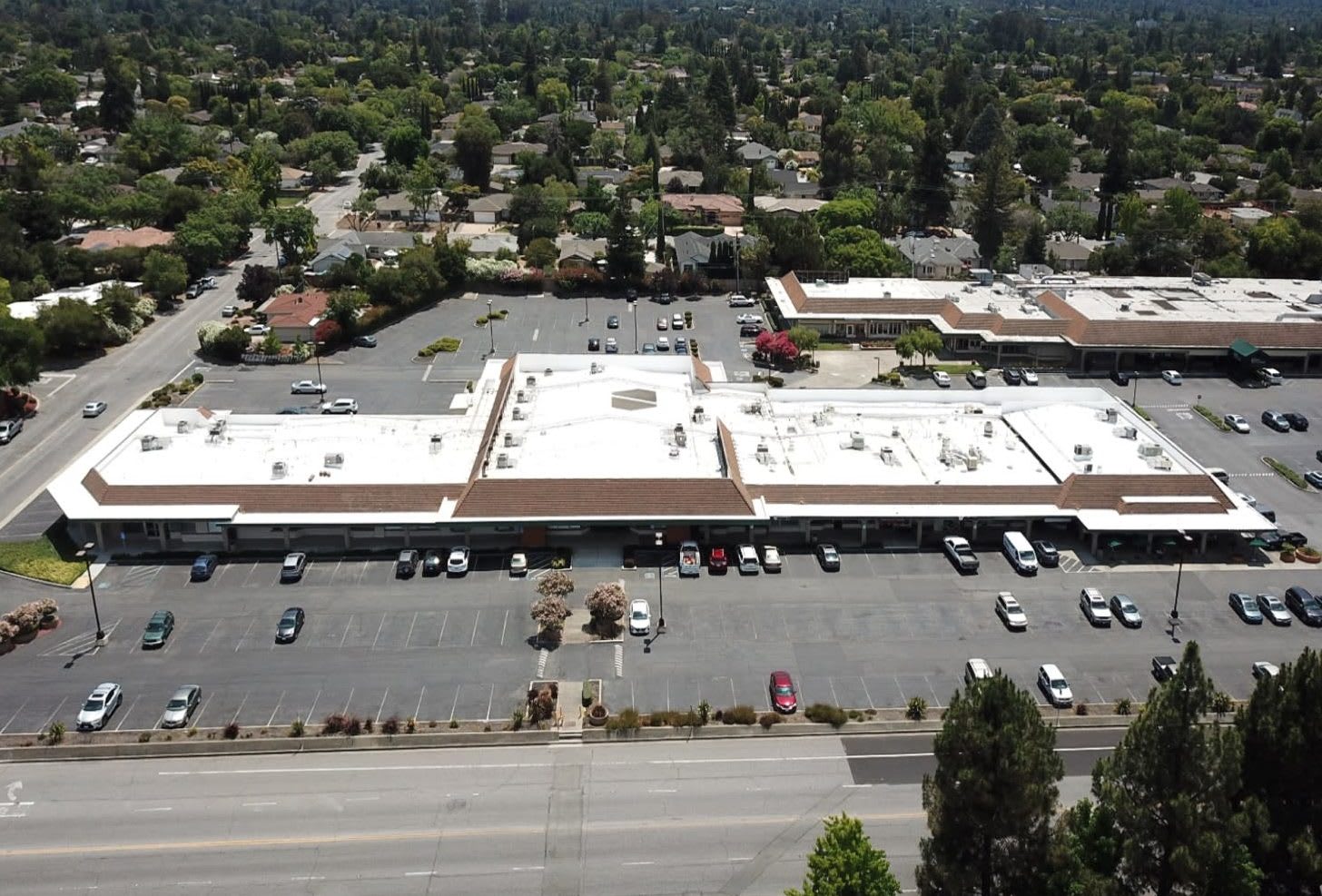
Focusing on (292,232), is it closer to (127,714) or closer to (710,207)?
(710,207)

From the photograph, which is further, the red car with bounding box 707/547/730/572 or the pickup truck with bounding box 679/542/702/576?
the red car with bounding box 707/547/730/572

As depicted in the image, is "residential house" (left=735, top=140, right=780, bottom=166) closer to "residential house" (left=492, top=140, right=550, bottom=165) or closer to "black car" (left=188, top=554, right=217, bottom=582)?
"residential house" (left=492, top=140, right=550, bottom=165)

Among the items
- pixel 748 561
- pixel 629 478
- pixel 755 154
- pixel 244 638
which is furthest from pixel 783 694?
pixel 755 154

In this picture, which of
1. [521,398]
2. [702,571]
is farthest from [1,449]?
[702,571]

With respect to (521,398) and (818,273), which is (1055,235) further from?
(521,398)

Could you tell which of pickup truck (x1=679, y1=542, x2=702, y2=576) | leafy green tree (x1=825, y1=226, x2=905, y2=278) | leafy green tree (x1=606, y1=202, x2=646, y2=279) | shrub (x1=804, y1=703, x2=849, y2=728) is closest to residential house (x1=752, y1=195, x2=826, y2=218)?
leafy green tree (x1=825, y1=226, x2=905, y2=278)

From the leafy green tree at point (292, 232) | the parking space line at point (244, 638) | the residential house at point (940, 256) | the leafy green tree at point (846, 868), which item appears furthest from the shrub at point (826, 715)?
the leafy green tree at point (292, 232)
